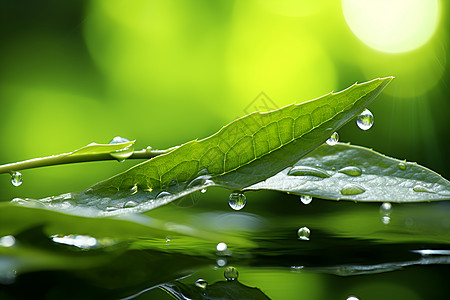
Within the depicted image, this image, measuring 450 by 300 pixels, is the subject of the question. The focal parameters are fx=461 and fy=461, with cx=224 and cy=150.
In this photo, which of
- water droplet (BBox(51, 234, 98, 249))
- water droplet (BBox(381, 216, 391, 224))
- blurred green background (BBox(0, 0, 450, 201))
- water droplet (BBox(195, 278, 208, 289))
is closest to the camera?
water droplet (BBox(195, 278, 208, 289))

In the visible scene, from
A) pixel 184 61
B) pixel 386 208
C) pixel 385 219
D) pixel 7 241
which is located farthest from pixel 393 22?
pixel 7 241

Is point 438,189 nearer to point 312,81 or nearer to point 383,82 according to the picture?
point 383,82

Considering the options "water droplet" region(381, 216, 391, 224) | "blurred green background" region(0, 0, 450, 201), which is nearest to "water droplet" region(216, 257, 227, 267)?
"water droplet" region(381, 216, 391, 224)

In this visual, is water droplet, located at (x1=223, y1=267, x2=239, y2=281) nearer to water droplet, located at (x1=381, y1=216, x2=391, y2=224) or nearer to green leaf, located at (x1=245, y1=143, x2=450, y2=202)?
green leaf, located at (x1=245, y1=143, x2=450, y2=202)

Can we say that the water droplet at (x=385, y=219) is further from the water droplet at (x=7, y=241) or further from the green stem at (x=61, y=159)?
the water droplet at (x=7, y=241)

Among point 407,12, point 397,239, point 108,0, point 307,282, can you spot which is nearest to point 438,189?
point 397,239

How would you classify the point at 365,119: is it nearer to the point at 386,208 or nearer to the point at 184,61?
the point at 386,208
